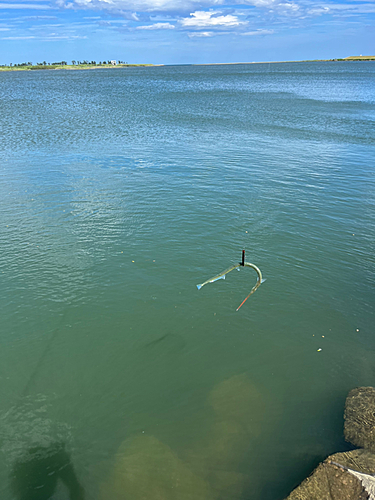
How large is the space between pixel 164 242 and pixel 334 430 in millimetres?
12095

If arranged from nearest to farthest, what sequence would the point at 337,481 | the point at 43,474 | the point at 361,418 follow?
the point at 337,481
the point at 43,474
the point at 361,418

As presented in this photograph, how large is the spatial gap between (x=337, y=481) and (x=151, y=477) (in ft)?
14.8

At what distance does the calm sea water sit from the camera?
31.2ft

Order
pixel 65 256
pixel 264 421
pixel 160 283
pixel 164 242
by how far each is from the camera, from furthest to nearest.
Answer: pixel 164 242
pixel 65 256
pixel 160 283
pixel 264 421

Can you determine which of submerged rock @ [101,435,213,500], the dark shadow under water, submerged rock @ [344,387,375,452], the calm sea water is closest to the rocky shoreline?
submerged rock @ [344,387,375,452]

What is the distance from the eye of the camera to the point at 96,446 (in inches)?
387

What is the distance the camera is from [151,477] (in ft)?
29.8

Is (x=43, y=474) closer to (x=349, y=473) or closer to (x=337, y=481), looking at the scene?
(x=337, y=481)

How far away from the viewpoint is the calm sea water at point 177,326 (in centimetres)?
952

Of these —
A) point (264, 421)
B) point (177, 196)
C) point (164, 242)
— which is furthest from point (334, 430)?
point (177, 196)

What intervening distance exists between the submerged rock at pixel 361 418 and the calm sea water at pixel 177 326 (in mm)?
386

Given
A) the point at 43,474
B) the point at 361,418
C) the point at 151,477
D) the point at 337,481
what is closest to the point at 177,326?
the point at 151,477

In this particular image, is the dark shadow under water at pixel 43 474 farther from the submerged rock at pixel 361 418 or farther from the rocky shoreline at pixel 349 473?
the submerged rock at pixel 361 418

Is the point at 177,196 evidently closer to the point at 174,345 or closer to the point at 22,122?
the point at 174,345
